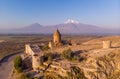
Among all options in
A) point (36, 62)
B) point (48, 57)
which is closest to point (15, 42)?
point (48, 57)

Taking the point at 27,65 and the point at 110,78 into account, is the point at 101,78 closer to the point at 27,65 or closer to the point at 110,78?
the point at 110,78

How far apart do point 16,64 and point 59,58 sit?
6.82 m

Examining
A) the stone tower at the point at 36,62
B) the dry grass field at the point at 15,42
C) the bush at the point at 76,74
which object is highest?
the stone tower at the point at 36,62

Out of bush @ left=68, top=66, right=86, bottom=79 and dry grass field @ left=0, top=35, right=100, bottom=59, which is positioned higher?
bush @ left=68, top=66, right=86, bottom=79

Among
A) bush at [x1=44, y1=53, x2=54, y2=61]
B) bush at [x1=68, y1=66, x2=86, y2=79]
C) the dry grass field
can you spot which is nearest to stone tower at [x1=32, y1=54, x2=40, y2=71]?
bush at [x1=44, y1=53, x2=54, y2=61]

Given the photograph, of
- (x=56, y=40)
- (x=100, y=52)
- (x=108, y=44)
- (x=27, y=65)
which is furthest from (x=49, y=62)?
(x=56, y=40)

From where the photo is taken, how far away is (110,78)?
23219 millimetres

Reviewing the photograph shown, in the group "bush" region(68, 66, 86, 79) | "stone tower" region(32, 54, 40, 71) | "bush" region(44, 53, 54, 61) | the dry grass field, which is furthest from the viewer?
the dry grass field

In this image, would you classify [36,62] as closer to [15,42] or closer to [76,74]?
[76,74]

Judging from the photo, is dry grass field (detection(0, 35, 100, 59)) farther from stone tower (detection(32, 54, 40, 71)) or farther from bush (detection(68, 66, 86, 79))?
bush (detection(68, 66, 86, 79))

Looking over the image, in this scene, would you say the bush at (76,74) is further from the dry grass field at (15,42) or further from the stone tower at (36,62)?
the dry grass field at (15,42)

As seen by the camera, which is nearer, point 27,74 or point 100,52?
point 27,74

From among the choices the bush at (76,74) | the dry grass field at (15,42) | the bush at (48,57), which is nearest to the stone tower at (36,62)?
the bush at (48,57)

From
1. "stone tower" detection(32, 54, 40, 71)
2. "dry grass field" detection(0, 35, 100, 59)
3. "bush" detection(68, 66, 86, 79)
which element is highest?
"stone tower" detection(32, 54, 40, 71)
